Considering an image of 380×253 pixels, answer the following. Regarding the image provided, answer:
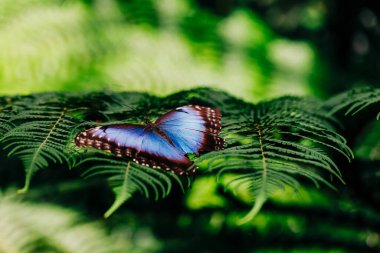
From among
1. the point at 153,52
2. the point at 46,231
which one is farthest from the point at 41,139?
the point at 153,52

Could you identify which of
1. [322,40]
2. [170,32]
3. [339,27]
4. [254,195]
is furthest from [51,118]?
[322,40]

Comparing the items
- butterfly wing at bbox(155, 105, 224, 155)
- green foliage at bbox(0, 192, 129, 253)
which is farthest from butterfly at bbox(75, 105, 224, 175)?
green foliage at bbox(0, 192, 129, 253)

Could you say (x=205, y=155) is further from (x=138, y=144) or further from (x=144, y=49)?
(x=144, y=49)

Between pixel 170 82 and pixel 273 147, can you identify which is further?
pixel 170 82

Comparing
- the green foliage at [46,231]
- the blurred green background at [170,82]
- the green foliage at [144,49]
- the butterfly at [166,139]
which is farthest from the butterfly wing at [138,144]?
the green foliage at [144,49]

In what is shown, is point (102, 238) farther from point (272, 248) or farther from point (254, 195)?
point (254, 195)

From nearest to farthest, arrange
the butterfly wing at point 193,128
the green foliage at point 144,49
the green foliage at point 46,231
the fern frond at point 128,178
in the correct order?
the fern frond at point 128,178 → the butterfly wing at point 193,128 → the green foliage at point 46,231 → the green foliage at point 144,49

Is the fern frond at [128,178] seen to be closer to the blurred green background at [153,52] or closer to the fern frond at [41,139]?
the fern frond at [41,139]
